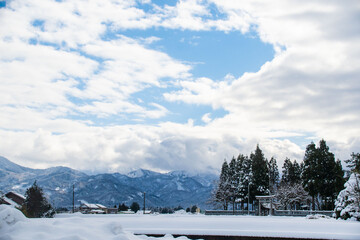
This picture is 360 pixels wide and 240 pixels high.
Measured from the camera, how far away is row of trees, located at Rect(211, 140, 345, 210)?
45188 mm

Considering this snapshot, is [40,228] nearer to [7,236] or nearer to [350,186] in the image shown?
[7,236]

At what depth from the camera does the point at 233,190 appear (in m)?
57.1

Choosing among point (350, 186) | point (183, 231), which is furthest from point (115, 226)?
point (350, 186)

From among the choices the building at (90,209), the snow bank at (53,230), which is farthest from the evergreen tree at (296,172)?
the snow bank at (53,230)

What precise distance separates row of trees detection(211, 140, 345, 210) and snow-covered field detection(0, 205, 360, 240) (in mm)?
31514

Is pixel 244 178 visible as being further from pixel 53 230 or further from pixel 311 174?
pixel 53 230

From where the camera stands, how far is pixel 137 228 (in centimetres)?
1588

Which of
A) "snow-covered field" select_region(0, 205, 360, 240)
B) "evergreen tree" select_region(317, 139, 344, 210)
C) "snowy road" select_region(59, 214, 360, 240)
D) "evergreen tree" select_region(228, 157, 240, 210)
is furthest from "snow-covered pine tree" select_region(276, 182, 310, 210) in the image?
"snow-covered field" select_region(0, 205, 360, 240)

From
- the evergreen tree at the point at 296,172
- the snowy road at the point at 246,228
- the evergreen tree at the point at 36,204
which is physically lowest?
the evergreen tree at the point at 36,204

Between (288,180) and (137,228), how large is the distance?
52.5 meters

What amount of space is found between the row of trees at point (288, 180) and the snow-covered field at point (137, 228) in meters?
31.5

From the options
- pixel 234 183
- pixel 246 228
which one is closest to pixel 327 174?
pixel 234 183

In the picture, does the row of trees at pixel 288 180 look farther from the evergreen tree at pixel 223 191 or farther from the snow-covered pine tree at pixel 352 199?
the snow-covered pine tree at pixel 352 199

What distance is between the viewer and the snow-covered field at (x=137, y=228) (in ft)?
26.9
